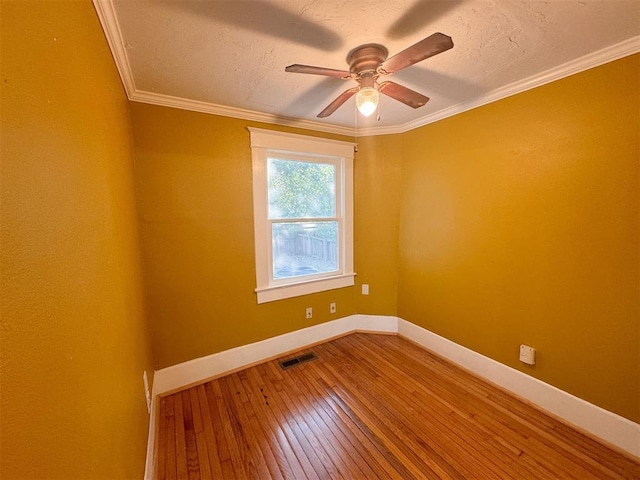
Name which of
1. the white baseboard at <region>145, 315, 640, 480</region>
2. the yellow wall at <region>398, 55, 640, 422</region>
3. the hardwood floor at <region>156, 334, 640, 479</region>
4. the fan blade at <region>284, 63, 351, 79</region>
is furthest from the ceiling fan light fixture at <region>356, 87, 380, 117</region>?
the white baseboard at <region>145, 315, 640, 480</region>

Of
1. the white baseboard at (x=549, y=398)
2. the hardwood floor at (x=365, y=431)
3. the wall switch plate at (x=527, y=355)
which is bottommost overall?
→ the hardwood floor at (x=365, y=431)

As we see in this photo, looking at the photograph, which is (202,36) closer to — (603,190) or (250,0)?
(250,0)

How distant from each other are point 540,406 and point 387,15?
273 centimetres

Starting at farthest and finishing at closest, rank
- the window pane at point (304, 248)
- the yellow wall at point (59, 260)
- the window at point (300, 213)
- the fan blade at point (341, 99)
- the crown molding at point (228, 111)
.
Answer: the window pane at point (304, 248)
the window at point (300, 213)
the crown molding at point (228, 111)
the fan blade at point (341, 99)
the yellow wall at point (59, 260)

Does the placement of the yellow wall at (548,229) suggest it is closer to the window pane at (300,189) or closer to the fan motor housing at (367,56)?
the window pane at (300,189)

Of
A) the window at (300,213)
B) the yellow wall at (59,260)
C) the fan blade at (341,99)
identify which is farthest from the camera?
the window at (300,213)

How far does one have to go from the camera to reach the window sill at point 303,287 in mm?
2553

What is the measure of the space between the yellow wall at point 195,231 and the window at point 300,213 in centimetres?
12

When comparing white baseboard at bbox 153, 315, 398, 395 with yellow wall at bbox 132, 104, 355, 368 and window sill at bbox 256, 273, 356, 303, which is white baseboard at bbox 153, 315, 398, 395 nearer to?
yellow wall at bbox 132, 104, 355, 368

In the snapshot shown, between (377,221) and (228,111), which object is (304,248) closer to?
(377,221)

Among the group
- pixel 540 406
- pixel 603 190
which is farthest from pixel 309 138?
pixel 540 406

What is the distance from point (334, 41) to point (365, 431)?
2389 mm

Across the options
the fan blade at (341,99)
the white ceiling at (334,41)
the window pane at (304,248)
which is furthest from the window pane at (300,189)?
the fan blade at (341,99)

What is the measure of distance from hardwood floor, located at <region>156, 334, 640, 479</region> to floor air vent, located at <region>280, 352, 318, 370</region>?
0.34 feet
